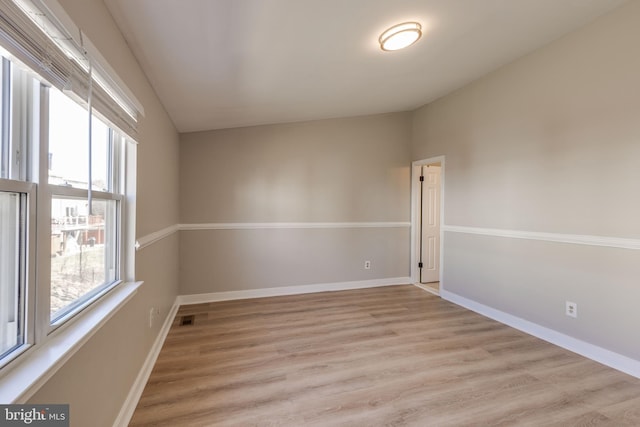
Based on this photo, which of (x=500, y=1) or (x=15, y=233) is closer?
(x=15, y=233)

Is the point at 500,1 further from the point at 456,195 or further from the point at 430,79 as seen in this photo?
the point at 456,195

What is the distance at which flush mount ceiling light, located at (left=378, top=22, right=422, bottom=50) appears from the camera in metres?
1.98

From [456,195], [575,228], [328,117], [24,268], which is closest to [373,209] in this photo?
[456,195]

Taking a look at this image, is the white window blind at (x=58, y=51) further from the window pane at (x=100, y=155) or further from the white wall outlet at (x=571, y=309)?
the white wall outlet at (x=571, y=309)

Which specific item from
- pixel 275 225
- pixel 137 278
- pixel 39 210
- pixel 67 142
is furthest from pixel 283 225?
pixel 39 210

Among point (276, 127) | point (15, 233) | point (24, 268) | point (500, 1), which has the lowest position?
point (24, 268)

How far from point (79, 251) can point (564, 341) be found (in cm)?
358

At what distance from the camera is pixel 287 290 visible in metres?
3.88

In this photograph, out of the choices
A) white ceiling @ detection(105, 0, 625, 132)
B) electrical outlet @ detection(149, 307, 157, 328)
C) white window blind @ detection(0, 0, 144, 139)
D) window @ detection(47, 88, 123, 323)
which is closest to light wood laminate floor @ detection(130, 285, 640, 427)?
electrical outlet @ detection(149, 307, 157, 328)

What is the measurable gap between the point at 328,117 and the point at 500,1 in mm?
2262

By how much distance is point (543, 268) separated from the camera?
2652 mm

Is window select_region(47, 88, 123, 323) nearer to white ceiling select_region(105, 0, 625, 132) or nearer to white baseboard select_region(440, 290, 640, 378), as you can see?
white ceiling select_region(105, 0, 625, 132)

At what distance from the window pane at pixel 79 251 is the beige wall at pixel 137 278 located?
171 mm

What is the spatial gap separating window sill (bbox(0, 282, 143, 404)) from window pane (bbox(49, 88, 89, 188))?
0.55m
